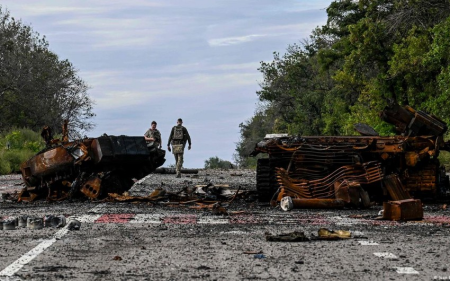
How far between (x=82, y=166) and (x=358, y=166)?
5.91 metres

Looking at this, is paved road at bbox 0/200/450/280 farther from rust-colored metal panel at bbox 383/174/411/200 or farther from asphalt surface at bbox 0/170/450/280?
rust-colored metal panel at bbox 383/174/411/200

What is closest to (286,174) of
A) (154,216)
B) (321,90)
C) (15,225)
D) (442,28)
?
(154,216)

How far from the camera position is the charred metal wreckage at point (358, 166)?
1886 cm

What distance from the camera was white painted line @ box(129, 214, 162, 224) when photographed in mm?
15016

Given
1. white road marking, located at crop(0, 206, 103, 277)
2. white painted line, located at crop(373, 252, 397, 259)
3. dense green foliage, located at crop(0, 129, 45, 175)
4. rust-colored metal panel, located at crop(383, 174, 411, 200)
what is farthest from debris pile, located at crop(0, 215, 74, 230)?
dense green foliage, located at crop(0, 129, 45, 175)

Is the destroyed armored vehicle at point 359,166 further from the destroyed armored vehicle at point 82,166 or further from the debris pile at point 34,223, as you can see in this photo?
the debris pile at point 34,223

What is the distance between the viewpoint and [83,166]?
2086cm

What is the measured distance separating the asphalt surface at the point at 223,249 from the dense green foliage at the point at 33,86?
57.9 meters

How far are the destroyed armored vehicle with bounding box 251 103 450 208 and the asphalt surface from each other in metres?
2.14

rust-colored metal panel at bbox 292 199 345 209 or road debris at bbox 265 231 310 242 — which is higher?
rust-colored metal panel at bbox 292 199 345 209

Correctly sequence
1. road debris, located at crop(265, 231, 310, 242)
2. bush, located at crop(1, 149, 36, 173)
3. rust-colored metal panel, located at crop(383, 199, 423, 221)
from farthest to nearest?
bush, located at crop(1, 149, 36, 173) → rust-colored metal panel, located at crop(383, 199, 423, 221) → road debris, located at crop(265, 231, 310, 242)

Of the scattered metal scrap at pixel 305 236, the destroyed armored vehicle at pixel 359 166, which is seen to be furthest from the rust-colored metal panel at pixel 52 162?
the scattered metal scrap at pixel 305 236

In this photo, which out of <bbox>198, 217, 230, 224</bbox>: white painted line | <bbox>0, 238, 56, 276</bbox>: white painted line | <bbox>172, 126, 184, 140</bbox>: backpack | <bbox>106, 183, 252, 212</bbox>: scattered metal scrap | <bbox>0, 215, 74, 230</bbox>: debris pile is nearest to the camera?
<bbox>0, 238, 56, 276</bbox>: white painted line

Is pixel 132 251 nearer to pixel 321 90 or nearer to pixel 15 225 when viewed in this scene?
pixel 15 225
